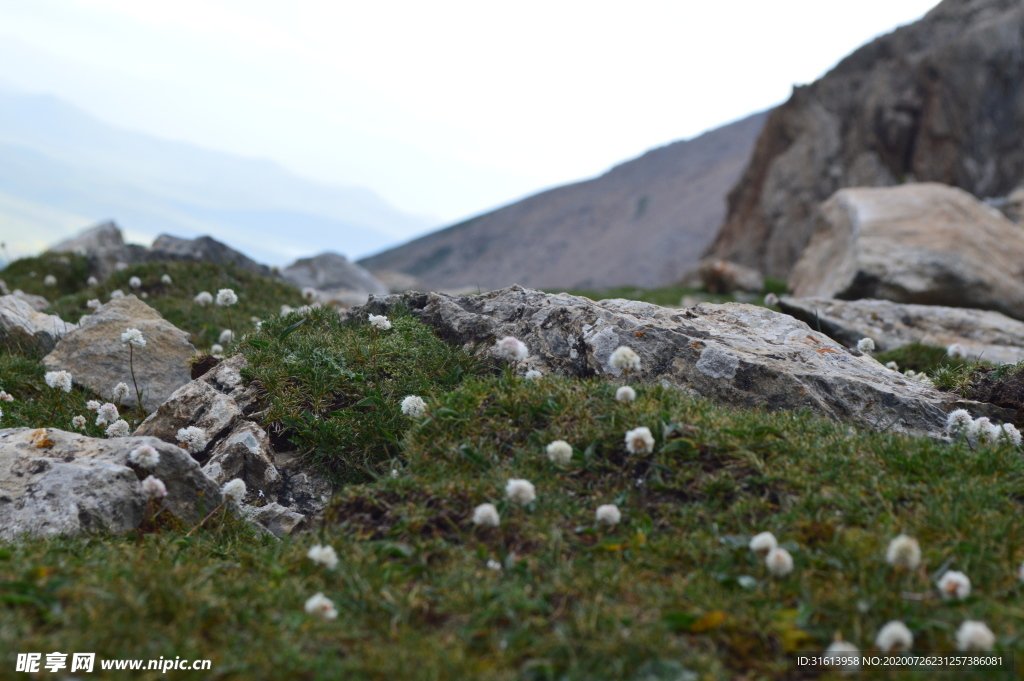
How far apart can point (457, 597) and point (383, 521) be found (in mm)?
921

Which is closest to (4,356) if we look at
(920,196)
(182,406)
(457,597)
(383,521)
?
(182,406)

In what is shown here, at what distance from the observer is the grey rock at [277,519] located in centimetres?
478

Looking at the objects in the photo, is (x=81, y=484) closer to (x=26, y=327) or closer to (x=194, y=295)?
(x=26, y=327)

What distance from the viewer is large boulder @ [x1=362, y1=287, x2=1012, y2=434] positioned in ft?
17.7

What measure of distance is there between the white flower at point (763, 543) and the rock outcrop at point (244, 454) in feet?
9.88

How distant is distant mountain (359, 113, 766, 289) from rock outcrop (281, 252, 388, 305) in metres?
70.3

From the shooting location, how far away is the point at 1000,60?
29.0 m

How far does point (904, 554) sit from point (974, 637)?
461 mm

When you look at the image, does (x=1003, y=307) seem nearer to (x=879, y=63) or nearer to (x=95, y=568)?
(x=95, y=568)

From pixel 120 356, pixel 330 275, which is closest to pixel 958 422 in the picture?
pixel 120 356

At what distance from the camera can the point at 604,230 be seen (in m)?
120

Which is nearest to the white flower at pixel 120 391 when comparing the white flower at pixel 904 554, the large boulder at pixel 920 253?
the white flower at pixel 904 554

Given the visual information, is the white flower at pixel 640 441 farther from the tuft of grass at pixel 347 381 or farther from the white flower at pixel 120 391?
the white flower at pixel 120 391

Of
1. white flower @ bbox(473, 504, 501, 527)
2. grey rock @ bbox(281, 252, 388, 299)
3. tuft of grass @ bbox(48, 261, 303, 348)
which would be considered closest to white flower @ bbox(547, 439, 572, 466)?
white flower @ bbox(473, 504, 501, 527)
